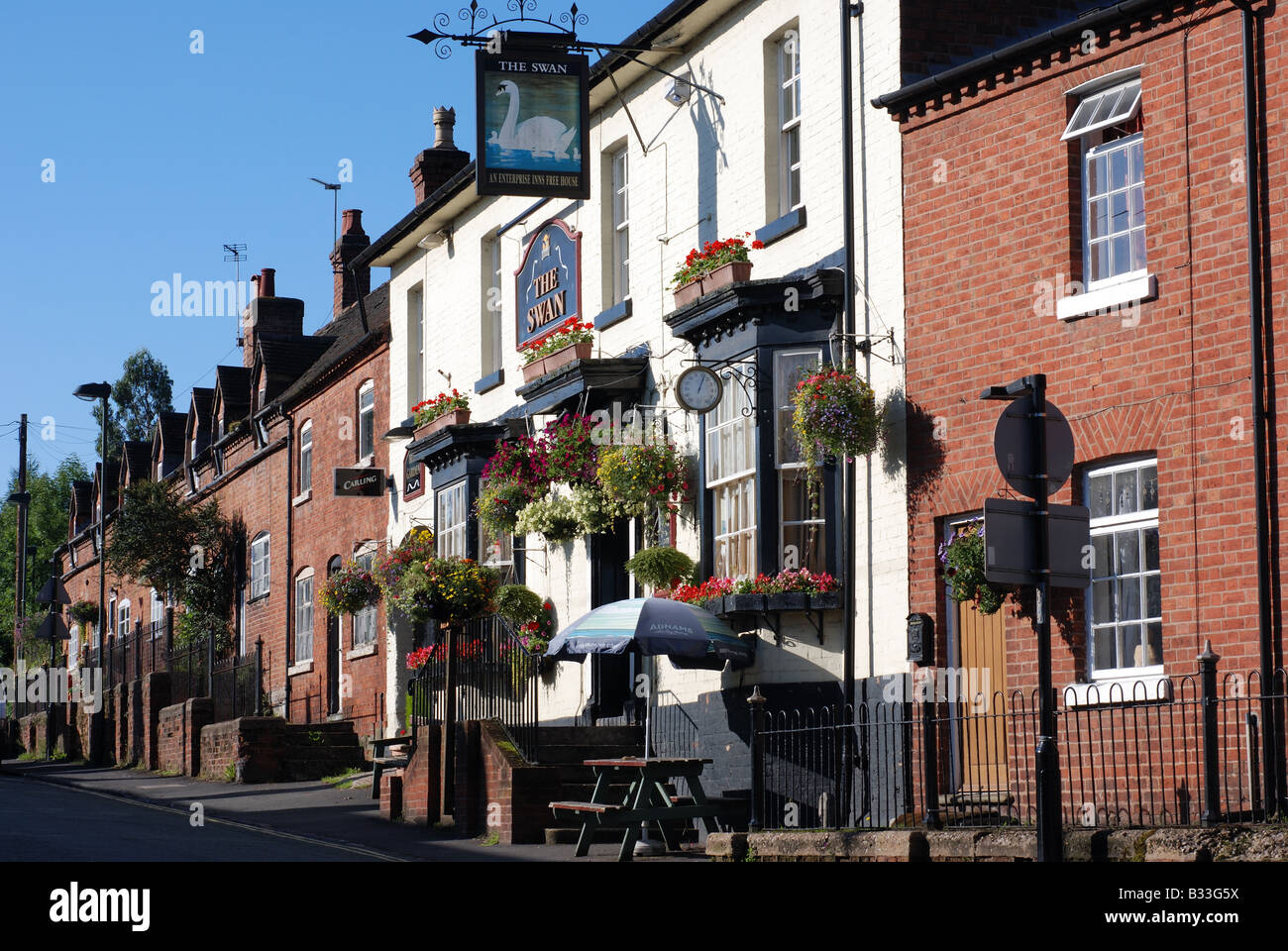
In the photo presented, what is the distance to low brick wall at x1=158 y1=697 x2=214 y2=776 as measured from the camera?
98.5 feet

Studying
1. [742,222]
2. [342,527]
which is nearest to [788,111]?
[742,222]

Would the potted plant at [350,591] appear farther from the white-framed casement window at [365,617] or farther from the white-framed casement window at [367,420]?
the white-framed casement window at [367,420]

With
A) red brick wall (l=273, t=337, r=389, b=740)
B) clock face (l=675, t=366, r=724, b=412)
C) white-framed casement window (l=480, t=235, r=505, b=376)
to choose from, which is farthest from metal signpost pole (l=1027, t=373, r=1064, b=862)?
red brick wall (l=273, t=337, r=389, b=740)

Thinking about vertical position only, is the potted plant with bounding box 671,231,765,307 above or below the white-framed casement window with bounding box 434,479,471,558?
above

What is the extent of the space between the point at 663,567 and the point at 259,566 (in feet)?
64.3

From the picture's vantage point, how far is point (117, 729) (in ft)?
118

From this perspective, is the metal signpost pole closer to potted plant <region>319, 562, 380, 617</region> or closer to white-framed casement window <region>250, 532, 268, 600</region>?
potted plant <region>319, 562, 380, 617</region>

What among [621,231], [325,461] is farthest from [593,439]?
[325,461]

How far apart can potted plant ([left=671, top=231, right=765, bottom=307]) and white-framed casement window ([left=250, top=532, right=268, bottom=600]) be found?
62.3 ft

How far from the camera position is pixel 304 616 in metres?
33.2

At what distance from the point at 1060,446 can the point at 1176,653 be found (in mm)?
3193

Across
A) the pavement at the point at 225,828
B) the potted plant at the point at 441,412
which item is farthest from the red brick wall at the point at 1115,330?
the potted plant at the point at 441,412

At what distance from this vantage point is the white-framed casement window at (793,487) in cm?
1725
